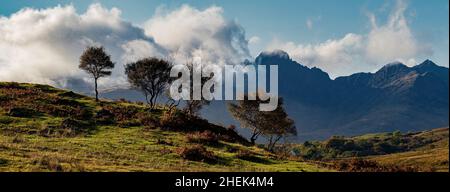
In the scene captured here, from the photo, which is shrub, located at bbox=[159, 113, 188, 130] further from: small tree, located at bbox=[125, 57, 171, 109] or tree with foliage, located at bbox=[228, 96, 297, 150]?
tree with foliage, located at bbox=[228, 96, 297, 150]

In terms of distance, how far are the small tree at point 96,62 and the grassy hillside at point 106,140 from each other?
10.2m

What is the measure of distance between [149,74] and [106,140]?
42.1 m

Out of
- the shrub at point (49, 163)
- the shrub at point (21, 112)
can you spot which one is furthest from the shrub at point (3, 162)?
the shrub at point (21, 112)

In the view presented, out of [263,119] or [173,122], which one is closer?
[173,122]

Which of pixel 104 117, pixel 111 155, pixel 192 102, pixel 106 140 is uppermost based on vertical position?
pixel 192 102

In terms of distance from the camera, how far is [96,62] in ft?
311

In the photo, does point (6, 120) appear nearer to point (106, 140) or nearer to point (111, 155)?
point (106, 140)

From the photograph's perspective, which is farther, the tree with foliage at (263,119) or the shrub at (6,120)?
the tree with foliage at (263,119)

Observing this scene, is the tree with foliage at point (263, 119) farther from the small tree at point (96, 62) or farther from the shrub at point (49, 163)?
the shrub at point (49, 163)

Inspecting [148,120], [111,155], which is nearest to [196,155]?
[111,155]

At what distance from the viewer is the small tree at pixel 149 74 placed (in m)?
90.0
